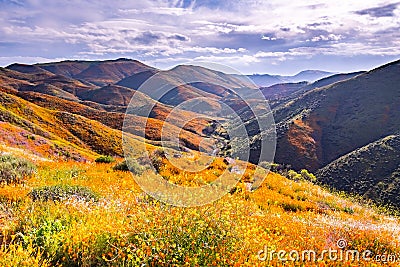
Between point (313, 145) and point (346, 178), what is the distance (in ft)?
93.1

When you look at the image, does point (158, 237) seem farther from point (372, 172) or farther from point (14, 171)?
point (372, 172)

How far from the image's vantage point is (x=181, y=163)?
1398cm

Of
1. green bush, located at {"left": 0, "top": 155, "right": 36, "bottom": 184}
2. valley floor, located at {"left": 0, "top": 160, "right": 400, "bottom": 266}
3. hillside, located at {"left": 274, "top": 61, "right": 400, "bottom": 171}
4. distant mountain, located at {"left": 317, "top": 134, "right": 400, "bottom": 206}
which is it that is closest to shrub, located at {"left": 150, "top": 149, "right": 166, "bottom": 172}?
green bush, located at {"left": 0, "top": 155, "right": 36, "bottom": 184}

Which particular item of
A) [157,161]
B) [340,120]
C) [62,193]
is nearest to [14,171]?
[62,193]

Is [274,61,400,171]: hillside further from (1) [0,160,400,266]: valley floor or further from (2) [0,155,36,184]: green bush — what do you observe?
(1) [0,160,400,266]: valley floor

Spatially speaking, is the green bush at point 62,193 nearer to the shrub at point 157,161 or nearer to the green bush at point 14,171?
the green bush at point 14,171

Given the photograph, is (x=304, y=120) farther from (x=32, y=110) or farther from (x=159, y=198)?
(x=159, y=198)

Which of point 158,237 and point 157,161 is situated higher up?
point 158,237

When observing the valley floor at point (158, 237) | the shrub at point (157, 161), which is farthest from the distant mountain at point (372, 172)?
the valley floor at point (158, 237)

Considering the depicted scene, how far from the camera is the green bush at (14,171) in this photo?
9578 millimetres

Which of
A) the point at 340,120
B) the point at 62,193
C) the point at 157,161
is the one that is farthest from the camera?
the point at 340,120

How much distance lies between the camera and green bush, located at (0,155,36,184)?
31.4 ft

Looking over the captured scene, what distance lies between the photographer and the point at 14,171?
998cm

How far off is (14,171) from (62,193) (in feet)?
9.93
